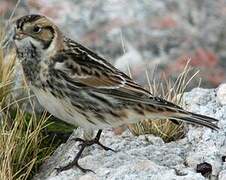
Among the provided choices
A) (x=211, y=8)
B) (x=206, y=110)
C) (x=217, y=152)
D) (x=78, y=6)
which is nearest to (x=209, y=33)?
(x=211, y=8)

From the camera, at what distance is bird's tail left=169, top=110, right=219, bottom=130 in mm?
5918

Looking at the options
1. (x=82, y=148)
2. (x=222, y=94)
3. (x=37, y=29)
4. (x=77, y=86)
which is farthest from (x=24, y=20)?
(x=222, y=94)

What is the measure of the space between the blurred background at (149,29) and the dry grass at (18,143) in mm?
1614

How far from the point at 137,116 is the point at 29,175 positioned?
1010mm

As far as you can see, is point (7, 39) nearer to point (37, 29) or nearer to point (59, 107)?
point (37, 29)

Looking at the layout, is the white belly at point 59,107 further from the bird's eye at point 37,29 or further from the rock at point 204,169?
the rock at point 204,169

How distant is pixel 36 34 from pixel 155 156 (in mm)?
1205

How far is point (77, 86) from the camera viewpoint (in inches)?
229

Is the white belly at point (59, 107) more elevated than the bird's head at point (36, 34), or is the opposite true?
the bird's head at point (36, 34)

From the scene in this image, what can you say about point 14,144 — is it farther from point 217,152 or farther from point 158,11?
point 158,11

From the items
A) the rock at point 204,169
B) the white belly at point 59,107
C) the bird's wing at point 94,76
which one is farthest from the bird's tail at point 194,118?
the white belly at point 59,107

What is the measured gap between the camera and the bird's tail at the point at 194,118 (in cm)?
592

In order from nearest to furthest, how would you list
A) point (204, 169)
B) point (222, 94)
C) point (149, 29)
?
point (204, 169), point (222, 94), point (149, 29)

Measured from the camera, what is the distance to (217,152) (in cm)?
596
